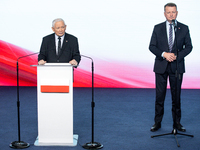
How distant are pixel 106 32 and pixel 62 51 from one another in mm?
4180

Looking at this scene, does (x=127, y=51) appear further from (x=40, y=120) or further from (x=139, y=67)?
(x=40, y=120)

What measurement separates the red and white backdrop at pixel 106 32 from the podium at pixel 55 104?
14.8 ft

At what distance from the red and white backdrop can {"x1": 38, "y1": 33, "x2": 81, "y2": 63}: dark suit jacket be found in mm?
4027

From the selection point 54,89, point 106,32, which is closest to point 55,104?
point 54,89

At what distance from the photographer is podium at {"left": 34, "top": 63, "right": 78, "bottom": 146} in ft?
10.4

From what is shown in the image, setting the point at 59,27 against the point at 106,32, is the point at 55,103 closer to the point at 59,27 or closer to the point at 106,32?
the point at 59,27

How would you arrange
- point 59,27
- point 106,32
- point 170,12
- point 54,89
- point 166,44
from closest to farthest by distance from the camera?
1. point 54,89
2. point 59,27
3. point 170,12
4. point 166,44
5. point 106,32

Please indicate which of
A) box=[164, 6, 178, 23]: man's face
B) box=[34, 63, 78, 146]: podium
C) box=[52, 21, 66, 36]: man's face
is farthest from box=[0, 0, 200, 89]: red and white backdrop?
box=[34, 63, 78, 146]: podium

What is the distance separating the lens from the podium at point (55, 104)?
3.16 meters

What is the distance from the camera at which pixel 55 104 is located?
10.5ft

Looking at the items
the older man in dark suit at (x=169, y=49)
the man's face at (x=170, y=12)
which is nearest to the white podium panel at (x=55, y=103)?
the older man in dark suit at (x=169, y=49)

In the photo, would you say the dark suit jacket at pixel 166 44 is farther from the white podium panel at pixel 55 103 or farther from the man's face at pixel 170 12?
the white podium panel at pixel 55 103

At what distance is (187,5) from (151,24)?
988mm

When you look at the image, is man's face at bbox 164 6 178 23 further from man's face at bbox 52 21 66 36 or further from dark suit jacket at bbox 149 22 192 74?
man's face at bbox 52 21 66 36
